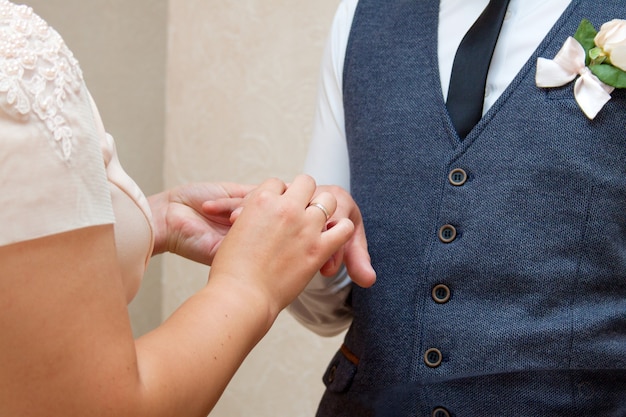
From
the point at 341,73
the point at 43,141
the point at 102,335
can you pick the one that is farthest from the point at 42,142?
the point at 341,73

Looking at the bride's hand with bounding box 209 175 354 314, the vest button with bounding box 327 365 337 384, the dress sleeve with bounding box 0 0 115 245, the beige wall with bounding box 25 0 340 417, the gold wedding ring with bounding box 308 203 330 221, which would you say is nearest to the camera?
the dress sleeve with bounding box 0 0 115 245

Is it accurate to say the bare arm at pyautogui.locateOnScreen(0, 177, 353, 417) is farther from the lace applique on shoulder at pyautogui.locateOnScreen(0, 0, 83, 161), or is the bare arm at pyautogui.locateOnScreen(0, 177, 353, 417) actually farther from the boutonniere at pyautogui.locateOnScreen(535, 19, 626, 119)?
the boutonniere at pyautogui.locateOnScreen(535, 19, 626, 119)

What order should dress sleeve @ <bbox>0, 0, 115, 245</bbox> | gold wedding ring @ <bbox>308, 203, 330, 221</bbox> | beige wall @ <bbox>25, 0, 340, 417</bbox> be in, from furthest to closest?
1. beige wall @ <bbox>25, 0, 340, 417</bbox>
2. gold wedding ring @ <bbox>308, 203, 330, 221</bbox>
3. dress sleeve @ <bbox>0, 0, 115, 245</bbox>

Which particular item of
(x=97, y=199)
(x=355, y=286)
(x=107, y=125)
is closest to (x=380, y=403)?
(x=355, y=286)

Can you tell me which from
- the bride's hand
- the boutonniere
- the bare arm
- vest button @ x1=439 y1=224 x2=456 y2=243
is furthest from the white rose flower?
the bare arm

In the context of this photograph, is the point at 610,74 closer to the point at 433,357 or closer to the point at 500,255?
the point at 500,255

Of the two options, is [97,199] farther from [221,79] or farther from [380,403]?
[221,79]

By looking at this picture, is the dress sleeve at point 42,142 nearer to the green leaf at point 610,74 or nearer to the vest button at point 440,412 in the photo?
the vest button at point 440,412

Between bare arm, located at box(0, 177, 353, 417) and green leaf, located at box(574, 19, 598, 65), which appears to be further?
green leaf, located at box(574, 19, 598, 65)

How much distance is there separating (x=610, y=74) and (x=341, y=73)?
0.43 m

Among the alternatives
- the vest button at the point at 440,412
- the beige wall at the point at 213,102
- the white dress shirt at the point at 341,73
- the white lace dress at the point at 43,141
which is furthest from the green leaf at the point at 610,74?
the beige wall at the point at 213,102

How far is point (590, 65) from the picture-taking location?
1.06 meters

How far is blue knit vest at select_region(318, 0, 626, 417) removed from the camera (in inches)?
40.3

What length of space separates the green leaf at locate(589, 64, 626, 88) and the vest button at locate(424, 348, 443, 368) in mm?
434
